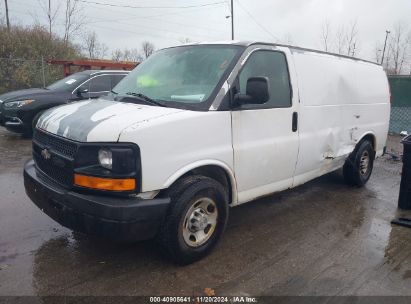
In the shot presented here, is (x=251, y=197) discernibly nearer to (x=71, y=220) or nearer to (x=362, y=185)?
(x=71, y=220)

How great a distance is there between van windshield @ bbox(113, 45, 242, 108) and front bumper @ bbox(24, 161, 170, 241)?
1.04 meters

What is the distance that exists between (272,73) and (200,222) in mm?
1885

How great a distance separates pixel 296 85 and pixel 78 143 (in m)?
2.63

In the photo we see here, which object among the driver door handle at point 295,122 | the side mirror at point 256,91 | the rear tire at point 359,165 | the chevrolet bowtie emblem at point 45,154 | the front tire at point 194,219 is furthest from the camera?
the rear tire at point 359,165

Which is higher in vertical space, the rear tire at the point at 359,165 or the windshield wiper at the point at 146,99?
the windshield wiper at the point at 146,99

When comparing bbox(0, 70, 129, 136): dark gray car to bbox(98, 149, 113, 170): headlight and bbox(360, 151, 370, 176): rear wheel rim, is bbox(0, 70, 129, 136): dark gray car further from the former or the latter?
bbox(98, 149, 113, 170): headlight

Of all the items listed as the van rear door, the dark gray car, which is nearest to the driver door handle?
the van rear door

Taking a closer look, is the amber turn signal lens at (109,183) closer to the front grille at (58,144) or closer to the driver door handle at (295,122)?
the front grille at (58,144)

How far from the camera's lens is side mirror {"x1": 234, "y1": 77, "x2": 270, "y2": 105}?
348 centimetres

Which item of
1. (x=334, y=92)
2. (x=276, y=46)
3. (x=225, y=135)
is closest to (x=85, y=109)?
(x=225, y=135)

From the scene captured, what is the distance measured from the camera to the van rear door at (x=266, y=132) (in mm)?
3699

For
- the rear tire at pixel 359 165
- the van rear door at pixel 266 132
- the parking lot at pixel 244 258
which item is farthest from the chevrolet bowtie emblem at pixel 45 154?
the rear tire at pixel 359 165

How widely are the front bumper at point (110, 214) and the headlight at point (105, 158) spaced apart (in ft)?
0.85

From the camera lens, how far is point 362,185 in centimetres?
612
